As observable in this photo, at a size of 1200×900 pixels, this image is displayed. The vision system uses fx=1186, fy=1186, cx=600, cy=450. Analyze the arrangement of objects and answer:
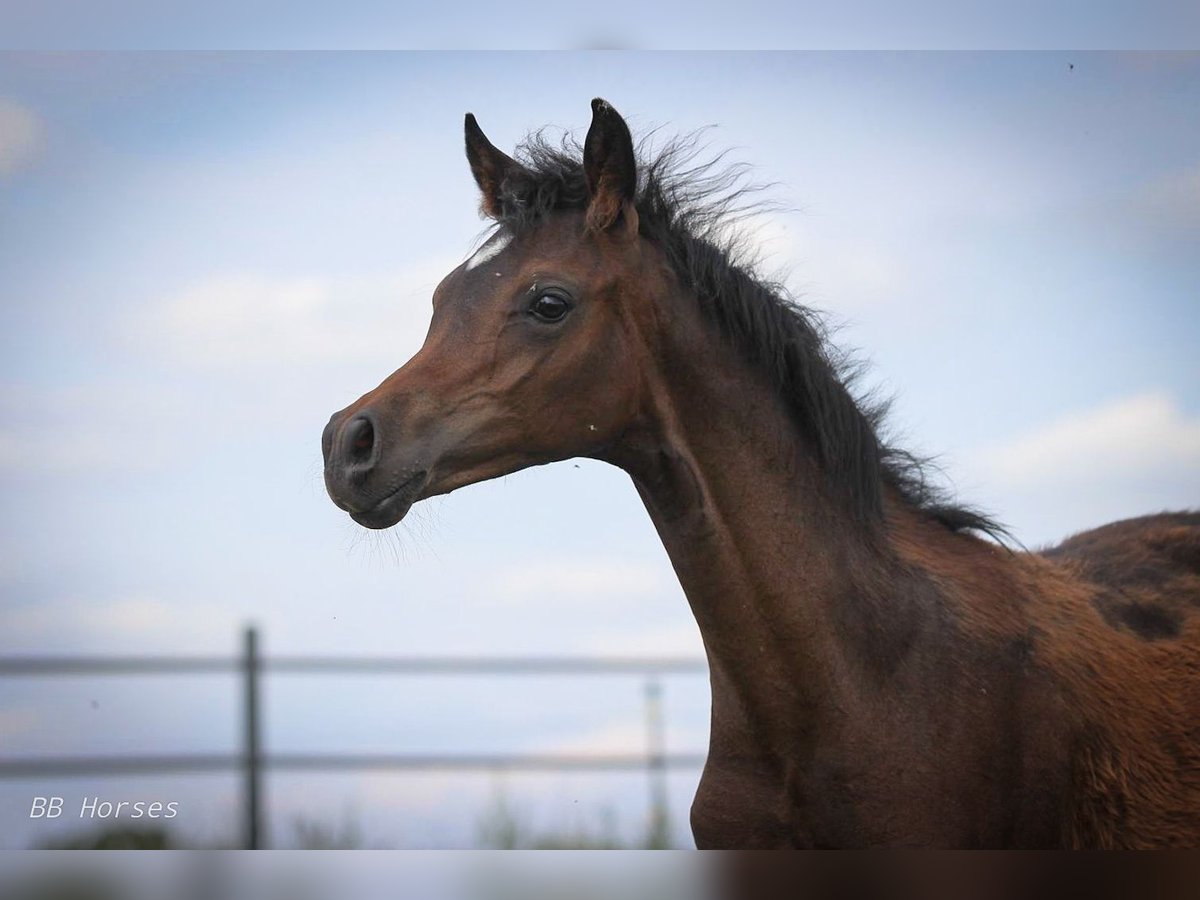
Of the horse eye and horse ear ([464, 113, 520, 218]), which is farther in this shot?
horse ear ([464, 113, 520, 218])

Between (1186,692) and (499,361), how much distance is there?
2.22 m

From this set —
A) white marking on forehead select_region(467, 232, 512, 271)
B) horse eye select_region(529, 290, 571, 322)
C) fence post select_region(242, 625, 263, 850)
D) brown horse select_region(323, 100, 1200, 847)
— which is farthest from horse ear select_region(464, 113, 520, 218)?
fence post select_region(242, 625, 263, 850)

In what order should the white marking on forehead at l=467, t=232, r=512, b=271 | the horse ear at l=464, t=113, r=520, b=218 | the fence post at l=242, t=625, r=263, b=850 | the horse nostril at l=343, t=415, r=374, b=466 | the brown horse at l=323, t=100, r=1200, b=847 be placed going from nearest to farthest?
the horse nostril at l=343, t=415, r=374, b=466 → the brown horse at l=323, t=100, r=1200, b=847 → the white marking on forehead at l=467, t=232, r=512, b=271 → the horse ear at l=464, t=113, r=520, b=218 → the fence post at l=242, t=625, r=263, b=850

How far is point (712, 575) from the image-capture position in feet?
9.96

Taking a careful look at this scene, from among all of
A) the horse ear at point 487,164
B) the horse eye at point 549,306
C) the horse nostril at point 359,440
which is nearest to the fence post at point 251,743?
the horse ear at point 487,164

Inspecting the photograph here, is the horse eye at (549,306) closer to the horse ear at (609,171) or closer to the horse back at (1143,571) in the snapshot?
the horse ear at (609,171)

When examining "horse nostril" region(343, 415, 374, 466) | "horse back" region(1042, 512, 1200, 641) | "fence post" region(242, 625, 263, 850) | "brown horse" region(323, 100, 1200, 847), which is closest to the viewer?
"horse nostril" region(343, 415, 374, 466)

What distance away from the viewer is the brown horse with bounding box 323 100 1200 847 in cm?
296

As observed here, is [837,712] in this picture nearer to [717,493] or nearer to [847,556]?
[847,556]

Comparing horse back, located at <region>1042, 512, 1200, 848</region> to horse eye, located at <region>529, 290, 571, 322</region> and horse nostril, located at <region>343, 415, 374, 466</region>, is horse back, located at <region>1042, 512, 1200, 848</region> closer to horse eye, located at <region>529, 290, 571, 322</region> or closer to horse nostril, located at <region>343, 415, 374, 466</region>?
horse eye, located at <region>529, 290, 571, 322</region>

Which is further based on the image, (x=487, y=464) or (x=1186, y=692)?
(x=1186, y=692)

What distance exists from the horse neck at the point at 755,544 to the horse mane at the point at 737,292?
2.3 inches

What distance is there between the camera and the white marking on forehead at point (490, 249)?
123 inches

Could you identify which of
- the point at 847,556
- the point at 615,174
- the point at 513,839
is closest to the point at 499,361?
the point at 615,174
